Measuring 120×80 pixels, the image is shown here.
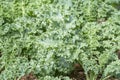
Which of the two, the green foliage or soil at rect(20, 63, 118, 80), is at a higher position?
the green foliage

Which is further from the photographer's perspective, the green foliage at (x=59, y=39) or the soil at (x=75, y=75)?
the soil at (x=75, y=75)

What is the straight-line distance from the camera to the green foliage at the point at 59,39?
14.0ft

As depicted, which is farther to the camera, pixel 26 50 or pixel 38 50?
pixel 26 50

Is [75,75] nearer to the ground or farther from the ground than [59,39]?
nearer to the ground

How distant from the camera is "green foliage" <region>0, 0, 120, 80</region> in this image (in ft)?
14.0

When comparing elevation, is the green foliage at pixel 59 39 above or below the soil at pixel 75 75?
above

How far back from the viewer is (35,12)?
4.64 metres

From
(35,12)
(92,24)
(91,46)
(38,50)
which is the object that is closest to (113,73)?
(91,46)

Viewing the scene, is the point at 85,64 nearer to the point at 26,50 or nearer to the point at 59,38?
the point at 59,38

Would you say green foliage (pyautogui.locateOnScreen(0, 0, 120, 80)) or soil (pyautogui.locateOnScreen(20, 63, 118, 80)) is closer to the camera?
green foliage (pyautogui.locateOnScreen(0, 0, 120, 80))

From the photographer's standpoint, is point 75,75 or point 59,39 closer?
point 59,39

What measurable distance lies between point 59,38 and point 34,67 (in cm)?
54

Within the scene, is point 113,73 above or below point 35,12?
below

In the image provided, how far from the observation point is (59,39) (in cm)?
438
